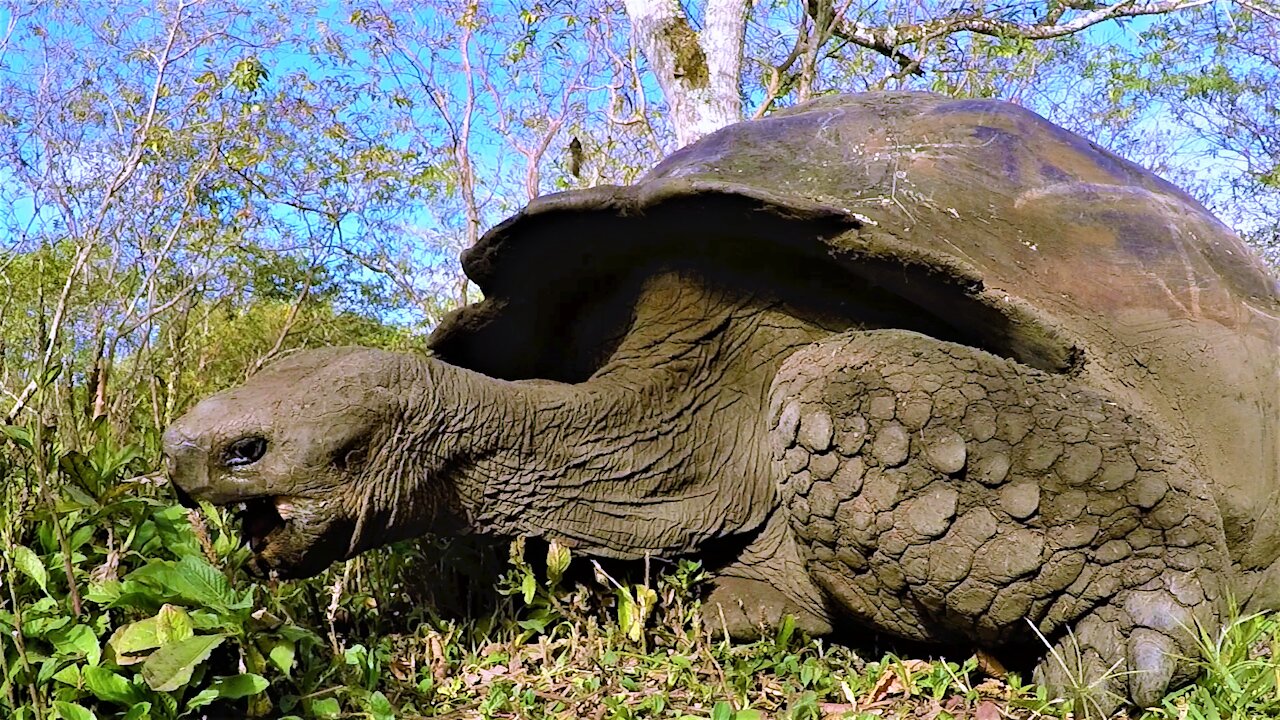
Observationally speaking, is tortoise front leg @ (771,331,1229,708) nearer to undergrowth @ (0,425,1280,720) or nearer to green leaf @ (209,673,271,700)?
undergrowth @ (0,425,1280,720)

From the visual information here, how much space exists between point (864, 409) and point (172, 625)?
146 cm

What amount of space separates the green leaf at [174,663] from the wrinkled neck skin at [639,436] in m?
0.65

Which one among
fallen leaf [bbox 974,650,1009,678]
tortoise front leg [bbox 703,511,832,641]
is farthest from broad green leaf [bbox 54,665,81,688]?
fallen leaf [bbox 974,650,1009,678]

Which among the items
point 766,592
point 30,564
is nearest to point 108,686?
point 30,564

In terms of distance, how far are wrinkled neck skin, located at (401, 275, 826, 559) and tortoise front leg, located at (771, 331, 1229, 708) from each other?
42cm

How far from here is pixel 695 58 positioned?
7488 millimetres

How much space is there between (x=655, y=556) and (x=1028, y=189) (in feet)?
4.28

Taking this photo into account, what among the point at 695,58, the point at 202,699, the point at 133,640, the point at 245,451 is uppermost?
the point at 695,58

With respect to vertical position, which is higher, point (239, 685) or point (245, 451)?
point (245, 451)

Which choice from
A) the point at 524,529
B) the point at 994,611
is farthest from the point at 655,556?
the point at 994,611

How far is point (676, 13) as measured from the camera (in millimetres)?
7547

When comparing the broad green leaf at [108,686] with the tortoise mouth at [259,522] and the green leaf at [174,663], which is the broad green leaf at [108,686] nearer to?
the green leaf at [174,663]

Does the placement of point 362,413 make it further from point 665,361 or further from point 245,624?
point 665,361

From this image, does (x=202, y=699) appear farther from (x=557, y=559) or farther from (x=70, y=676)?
(x=557, y=559)
